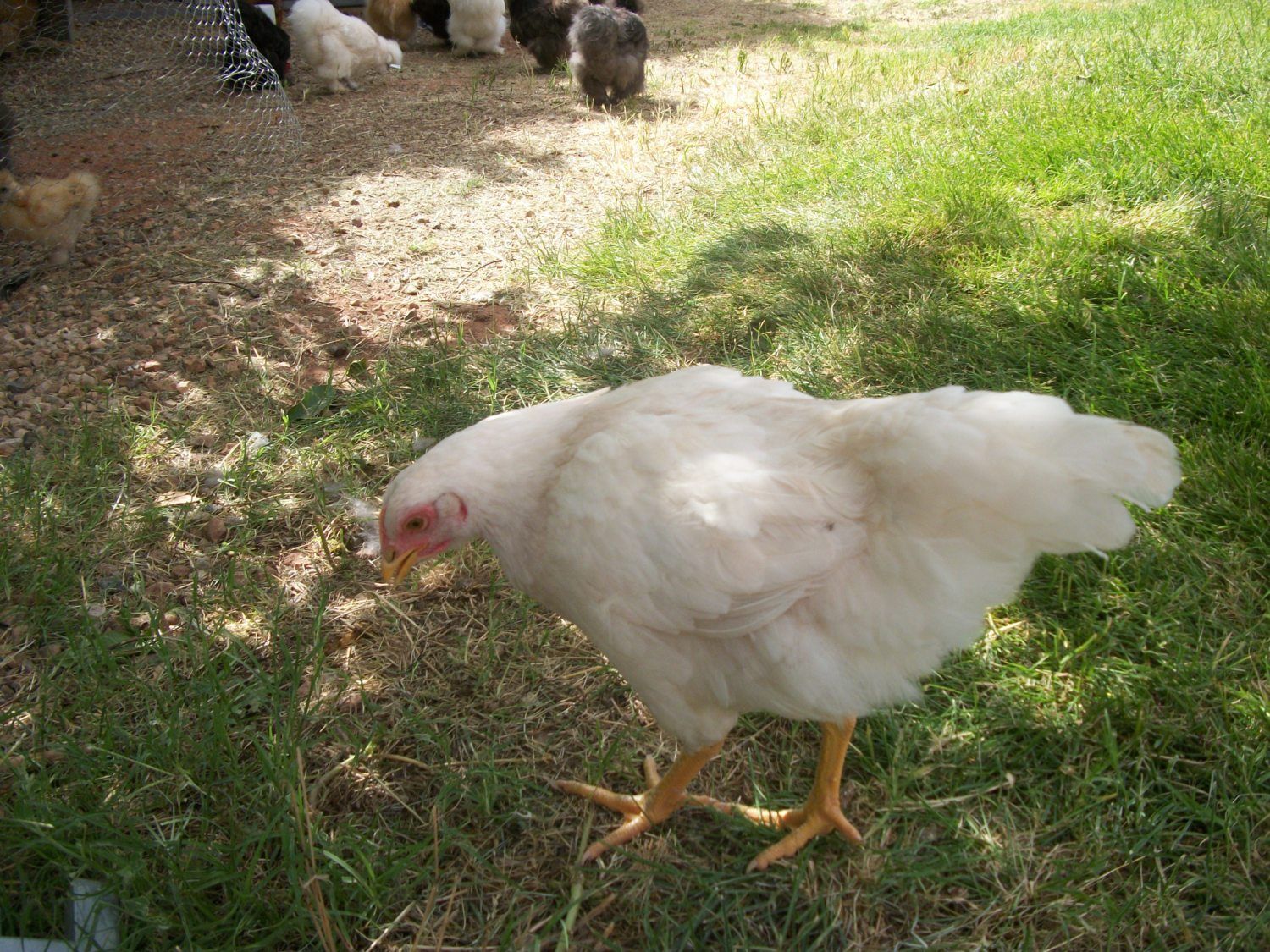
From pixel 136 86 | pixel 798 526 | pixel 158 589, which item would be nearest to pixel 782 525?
pixel 798 526

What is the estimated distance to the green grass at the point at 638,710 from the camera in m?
1.72

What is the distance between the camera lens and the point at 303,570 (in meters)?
2.64

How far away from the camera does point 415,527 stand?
1794mm

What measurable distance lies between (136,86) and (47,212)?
2.95 meters

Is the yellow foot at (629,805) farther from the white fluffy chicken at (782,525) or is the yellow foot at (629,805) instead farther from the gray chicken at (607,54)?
the gray chicken at (607,54)

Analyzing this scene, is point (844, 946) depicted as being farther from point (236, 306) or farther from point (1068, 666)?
point (236, 306)

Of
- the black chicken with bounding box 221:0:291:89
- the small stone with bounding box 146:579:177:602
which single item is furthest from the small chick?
the small stone with bounding box 146:579:177:602

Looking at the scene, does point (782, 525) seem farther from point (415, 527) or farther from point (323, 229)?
point (323, 229)

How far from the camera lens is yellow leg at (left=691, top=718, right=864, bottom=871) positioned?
1.84 metres

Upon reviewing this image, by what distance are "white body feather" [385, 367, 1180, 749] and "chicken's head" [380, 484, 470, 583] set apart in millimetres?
24

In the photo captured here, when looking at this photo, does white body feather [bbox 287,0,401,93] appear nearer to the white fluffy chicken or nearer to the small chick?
the small chick

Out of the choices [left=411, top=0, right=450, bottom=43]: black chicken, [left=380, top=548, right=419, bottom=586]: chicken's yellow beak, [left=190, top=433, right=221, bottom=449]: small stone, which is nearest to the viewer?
[left=380, top=548, right=419, bottom=586]: chicken's yellow beak

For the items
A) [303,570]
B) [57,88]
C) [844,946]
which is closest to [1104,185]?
[844,946]

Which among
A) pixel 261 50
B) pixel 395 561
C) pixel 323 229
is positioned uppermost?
pixel 261 50
